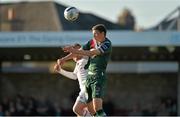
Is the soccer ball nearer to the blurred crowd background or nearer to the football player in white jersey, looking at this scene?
the football player in white jersey

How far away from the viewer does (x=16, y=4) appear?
196ft

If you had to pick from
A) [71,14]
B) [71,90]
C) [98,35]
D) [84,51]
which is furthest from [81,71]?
[71,90]

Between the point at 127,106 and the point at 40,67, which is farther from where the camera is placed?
the point at 40,67

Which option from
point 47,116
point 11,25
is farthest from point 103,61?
point 11,25

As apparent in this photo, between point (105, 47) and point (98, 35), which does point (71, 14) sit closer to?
point (98, 35)

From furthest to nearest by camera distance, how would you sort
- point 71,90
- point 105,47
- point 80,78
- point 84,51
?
point 71,90 → point 80,78 → point 105,47 → point 84,51

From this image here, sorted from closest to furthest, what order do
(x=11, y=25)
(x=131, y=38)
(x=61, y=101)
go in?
(x=131, y=38) < (x=61, y=101) < (x=11, y=25)

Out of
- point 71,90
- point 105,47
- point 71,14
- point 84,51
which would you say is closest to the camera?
point 84,51

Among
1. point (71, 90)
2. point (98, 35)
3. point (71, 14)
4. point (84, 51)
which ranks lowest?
point (71, 90)

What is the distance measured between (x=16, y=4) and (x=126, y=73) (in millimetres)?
29367

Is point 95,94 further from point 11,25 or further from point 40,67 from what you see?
point 11,25

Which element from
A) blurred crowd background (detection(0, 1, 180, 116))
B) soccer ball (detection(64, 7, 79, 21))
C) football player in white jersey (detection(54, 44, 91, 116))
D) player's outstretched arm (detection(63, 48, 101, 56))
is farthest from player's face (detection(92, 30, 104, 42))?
blurred crowd background (detection(0, 1, 180, 116))

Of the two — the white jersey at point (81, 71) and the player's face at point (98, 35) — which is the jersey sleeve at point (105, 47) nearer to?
the player's face at point (98, 35)

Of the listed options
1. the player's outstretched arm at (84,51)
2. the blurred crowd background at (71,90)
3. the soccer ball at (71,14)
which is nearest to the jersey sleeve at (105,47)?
the player's outstretched arm at (84,51)
